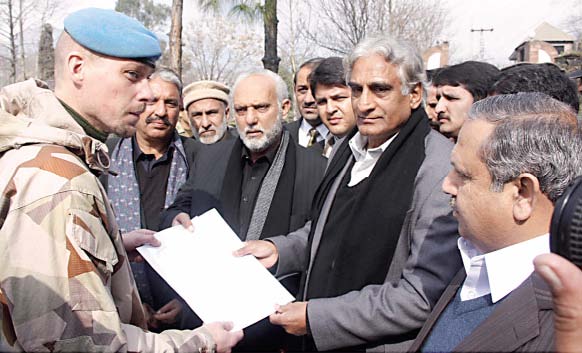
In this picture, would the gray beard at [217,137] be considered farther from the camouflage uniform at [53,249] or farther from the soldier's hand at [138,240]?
the camouflage uniform at [53,249]

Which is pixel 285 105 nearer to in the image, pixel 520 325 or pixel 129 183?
pixel 129 183

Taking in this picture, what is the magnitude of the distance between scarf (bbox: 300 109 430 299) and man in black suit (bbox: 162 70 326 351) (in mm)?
612

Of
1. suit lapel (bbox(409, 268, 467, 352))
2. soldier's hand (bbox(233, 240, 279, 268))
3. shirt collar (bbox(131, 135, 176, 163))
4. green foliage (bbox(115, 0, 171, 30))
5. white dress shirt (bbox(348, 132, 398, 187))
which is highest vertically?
green foliage (bbox(115, 0, 171, 30))

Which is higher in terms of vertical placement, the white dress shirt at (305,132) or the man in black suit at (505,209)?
the man in black suit at (505,209)

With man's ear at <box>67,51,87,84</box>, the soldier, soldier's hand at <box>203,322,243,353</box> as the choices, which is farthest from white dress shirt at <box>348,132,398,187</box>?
man's ear at <box>67,51,87,84</box>

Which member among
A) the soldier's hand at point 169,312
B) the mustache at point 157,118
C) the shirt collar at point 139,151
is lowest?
the soldier's hand at point 169,312

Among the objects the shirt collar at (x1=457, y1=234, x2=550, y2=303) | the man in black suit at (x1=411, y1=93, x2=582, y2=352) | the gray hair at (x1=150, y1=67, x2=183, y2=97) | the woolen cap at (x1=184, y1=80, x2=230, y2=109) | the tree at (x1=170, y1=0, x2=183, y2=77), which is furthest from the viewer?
the tree at (x1=170, y1=0, x2=183, y2=77)

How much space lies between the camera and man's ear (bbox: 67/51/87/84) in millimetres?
1989

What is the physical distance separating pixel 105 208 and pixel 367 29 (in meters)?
17.4

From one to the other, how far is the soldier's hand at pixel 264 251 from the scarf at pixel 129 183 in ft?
3.30

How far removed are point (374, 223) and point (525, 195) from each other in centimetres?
79

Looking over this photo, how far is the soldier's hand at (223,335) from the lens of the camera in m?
2.06

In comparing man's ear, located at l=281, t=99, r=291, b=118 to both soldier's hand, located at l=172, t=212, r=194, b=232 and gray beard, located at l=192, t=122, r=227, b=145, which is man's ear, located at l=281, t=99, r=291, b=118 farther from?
gray beard, located at l=192, t=122, r=227, b=145

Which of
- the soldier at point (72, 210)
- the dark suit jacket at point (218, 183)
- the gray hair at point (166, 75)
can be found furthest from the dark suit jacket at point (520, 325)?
the gray hair at point (166, 75)
